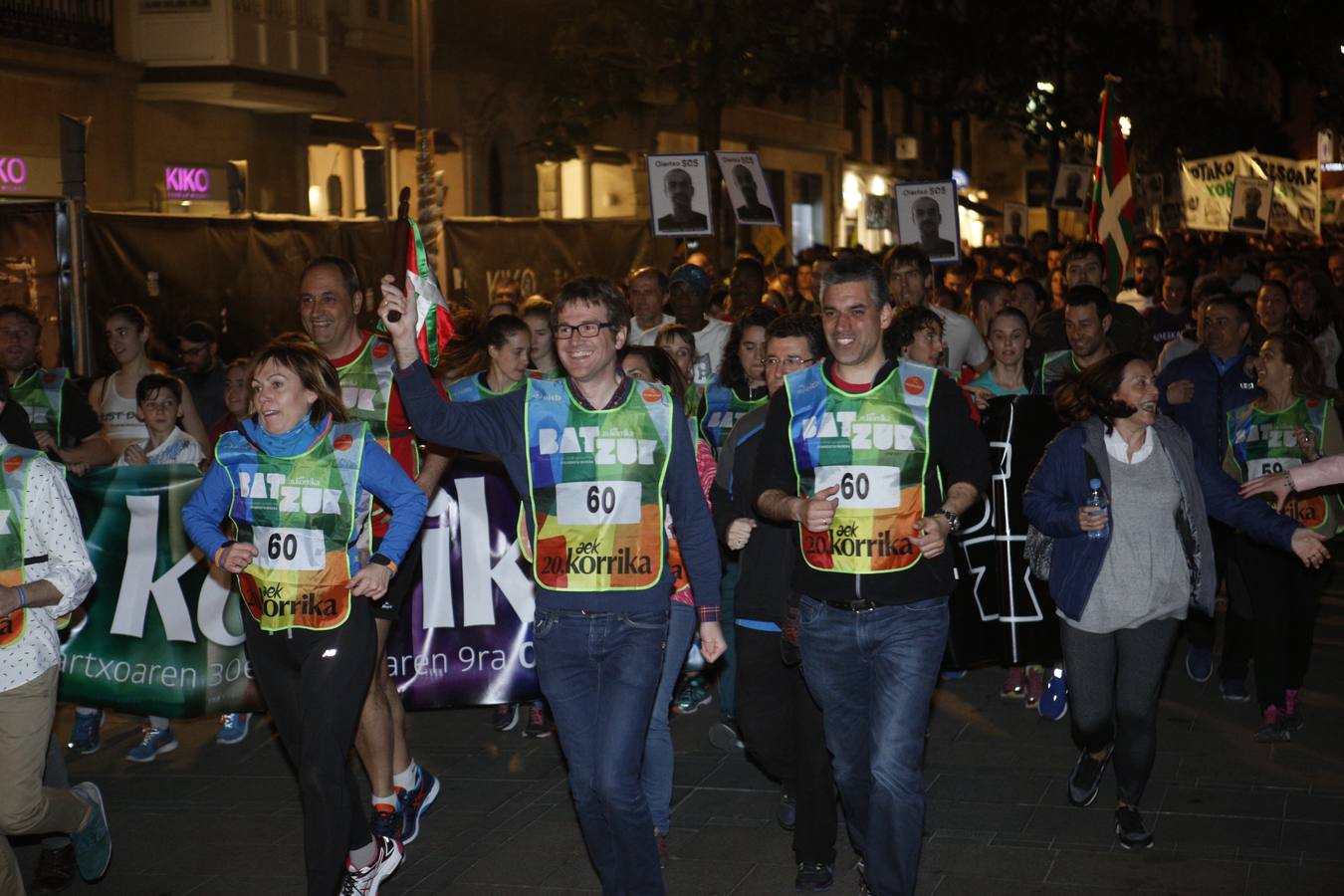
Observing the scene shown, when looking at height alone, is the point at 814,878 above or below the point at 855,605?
below

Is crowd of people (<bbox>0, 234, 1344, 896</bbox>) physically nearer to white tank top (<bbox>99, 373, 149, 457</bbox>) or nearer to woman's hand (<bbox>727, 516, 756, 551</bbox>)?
woman's hand (<bbox>727, 516, 756, 551</bbox>)

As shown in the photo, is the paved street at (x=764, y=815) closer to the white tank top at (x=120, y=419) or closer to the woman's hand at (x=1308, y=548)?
the woman's hand at (x=1308, y=548)

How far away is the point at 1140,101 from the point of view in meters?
37.7

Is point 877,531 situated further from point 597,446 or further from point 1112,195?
point 1112,195

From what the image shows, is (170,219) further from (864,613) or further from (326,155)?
(326,155)

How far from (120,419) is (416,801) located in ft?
→ 11.5

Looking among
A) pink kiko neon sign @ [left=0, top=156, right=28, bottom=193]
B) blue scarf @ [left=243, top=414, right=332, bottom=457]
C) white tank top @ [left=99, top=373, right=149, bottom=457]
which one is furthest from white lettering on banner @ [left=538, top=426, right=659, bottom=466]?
pink kiko neon sign @ [left=0, top=156, right=28, bottom=193]

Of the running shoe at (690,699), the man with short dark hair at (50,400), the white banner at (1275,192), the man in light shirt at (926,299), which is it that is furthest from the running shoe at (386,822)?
the white banner at (1275,192)

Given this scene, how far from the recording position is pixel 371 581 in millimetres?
5660

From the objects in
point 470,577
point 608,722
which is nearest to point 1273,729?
point 470,577

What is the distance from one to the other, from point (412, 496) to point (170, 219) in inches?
353

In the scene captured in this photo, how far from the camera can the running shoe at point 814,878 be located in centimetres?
607

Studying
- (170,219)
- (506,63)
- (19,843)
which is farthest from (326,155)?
(19,843)

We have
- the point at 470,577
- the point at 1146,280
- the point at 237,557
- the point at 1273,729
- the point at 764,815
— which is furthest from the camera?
the point at 1146,280
